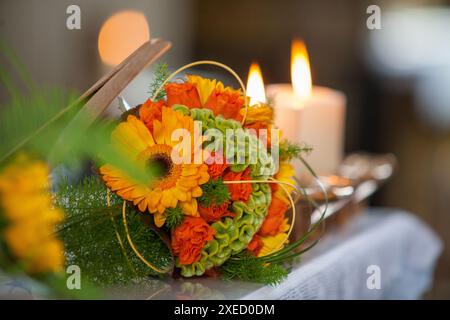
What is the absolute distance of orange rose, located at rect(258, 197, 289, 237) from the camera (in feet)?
1.88

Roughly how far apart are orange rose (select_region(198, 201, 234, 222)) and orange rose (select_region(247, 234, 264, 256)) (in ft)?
0.15

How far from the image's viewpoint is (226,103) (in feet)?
1.78

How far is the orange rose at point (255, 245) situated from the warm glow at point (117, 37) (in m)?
2.35

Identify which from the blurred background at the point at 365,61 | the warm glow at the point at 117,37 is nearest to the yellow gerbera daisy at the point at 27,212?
the blurred background at the point at 365,61

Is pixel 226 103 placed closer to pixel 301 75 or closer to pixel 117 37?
pixel 301 75

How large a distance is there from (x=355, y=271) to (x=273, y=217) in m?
0.21

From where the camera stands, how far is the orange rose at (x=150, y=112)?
20.2 inches

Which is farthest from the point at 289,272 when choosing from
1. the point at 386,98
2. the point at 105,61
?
the point at 105,61

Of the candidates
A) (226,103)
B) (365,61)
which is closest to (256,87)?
(226,103)

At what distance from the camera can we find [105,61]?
2.91 meters

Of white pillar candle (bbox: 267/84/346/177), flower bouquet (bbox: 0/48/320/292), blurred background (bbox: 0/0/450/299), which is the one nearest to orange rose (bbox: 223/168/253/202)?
flower bouquet (bbox: 0/48/320/292)

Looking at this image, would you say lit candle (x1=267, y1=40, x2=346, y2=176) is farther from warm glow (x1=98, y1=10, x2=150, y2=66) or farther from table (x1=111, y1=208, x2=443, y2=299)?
warm glow (x1=98, y1=10, x2=150, y2=66)
